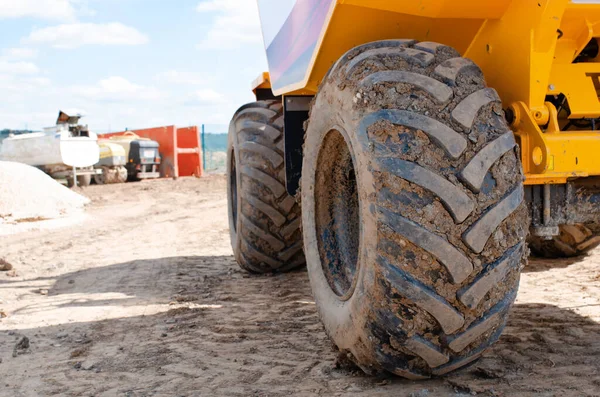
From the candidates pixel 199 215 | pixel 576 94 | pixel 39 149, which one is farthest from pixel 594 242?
pixel 39 149

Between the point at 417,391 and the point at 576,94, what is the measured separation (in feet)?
4.99

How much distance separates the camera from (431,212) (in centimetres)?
242

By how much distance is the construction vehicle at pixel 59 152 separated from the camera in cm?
1977

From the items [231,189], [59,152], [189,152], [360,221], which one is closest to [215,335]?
[360,221]

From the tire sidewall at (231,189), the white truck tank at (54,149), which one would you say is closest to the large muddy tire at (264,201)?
the tire sidewall at (231,189)

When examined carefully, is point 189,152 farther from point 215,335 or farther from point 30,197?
point 215,335

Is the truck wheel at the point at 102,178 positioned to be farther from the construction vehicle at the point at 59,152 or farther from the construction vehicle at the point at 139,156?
the construction vehicle at the point at 139,156

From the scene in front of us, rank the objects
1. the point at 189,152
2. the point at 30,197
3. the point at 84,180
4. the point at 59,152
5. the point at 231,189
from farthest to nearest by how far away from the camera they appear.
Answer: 1. the point at 189,152
2. the point at 84,180
3. the point at 59,152
4. the point at 30,197
5. the point at 231,189

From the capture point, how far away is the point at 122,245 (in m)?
9.09

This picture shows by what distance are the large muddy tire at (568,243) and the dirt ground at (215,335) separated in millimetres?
103

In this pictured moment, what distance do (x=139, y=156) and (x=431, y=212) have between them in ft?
69.0

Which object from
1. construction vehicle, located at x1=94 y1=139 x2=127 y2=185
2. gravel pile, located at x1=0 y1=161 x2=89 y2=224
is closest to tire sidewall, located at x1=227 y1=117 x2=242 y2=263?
gravel pile, located at x1=0 y1=161 x2=89 y2=224

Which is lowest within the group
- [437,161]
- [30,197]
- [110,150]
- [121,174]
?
[121,174]

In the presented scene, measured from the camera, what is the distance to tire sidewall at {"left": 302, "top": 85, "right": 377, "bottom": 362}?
2604 millimetres
